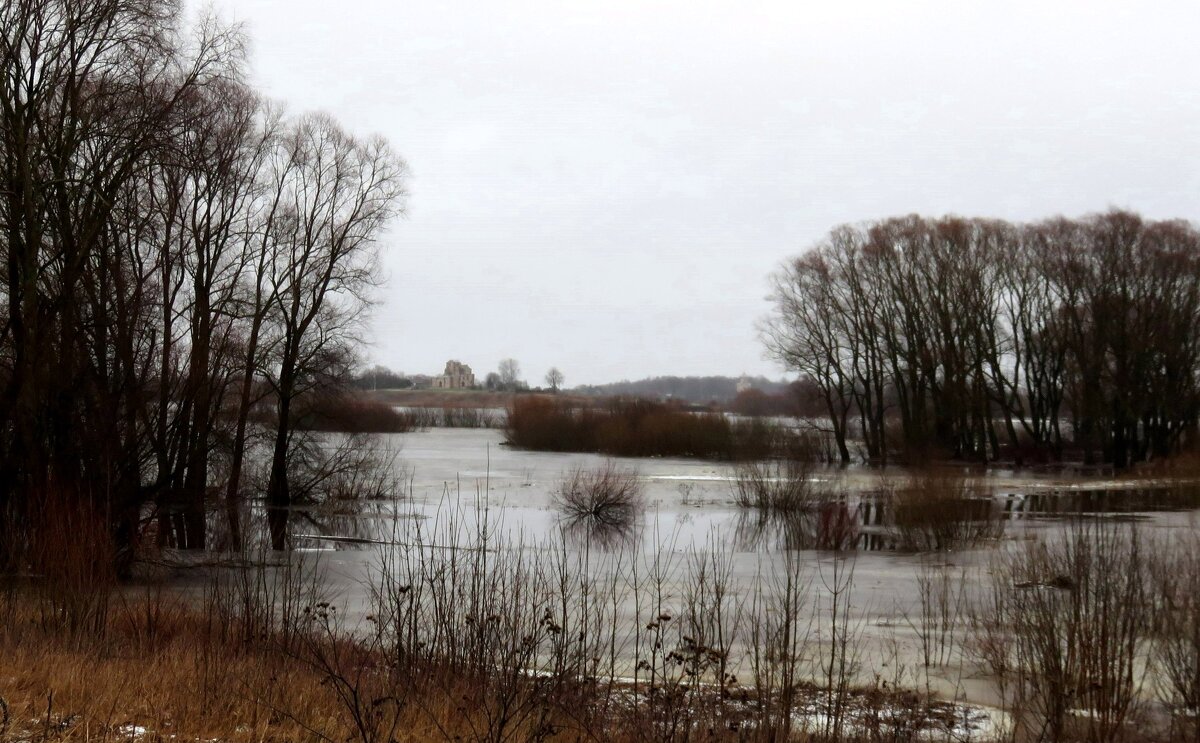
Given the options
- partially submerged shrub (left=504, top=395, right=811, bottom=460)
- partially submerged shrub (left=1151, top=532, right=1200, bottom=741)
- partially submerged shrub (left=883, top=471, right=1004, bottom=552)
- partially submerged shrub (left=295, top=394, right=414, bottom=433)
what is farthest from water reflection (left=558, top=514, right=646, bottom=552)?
partially submerged shrub (left=504, top=395, right=811, bottom=460)

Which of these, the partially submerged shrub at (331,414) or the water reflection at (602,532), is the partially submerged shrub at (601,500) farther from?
the partially submerged shrub at (331,414)

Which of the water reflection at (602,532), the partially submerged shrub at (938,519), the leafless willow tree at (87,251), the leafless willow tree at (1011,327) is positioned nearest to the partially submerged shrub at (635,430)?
the leafless willow tree at (1011,327)

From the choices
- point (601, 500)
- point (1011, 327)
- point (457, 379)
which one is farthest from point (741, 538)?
point (457, 379)

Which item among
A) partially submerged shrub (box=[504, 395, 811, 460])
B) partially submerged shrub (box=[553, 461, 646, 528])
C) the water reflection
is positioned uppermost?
partially submerged shrub (box=[504, 395, 811, 460])

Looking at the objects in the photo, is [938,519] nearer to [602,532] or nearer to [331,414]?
[602,532]

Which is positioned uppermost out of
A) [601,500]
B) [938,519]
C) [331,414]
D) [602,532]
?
[331,414]

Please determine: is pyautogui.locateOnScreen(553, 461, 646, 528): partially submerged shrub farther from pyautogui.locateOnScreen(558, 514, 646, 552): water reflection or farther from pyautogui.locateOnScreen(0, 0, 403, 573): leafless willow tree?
pyautogui.locateOnScreen(0, 0, 403, 573): leafless willow tree

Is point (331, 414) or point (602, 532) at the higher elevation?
point (331, 414)

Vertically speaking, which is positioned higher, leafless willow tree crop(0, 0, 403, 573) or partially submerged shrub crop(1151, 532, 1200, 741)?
leafless willow tree crop(0, 0, 403, 573)

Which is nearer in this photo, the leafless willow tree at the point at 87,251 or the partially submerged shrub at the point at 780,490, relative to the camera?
the leafless willow tree at the point at 87,251

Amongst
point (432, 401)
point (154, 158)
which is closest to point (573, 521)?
point (154, 158)

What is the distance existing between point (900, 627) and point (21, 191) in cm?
1279

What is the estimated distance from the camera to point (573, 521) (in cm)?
2722

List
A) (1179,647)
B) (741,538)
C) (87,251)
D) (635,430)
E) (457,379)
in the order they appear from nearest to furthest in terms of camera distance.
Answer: (1179,647) < (87,251) < (741,538) < (635,430) < (457,379)
